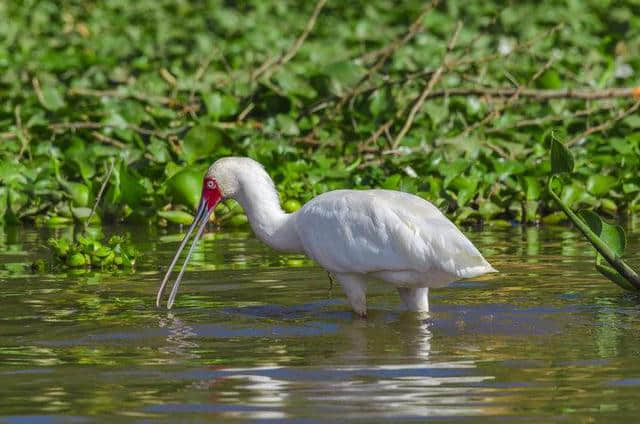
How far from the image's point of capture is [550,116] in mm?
14031

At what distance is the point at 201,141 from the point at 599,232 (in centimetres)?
556

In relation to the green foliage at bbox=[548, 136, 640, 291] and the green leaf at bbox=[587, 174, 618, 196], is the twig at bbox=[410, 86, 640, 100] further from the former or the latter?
the green foliage at bbox=[548, 136, 640, 291]

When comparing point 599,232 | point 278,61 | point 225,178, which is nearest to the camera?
point 599,232

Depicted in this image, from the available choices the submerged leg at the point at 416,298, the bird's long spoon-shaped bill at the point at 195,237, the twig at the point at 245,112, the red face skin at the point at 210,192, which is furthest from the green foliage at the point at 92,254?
the twig at the point at 245,112

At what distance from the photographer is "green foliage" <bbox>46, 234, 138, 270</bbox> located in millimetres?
9766

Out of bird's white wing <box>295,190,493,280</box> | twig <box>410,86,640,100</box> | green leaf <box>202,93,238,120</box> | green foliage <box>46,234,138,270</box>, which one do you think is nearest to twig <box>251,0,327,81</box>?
green leaf <box>202,93,238,120</box>

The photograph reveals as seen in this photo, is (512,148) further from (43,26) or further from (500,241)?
(43,26)

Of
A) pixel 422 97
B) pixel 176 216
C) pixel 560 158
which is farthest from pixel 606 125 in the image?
pixel 560 158

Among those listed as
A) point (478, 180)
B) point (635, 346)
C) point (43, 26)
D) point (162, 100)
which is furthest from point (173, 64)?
point (635, 346)

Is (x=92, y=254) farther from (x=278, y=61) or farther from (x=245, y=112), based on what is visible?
(x=278, y=61)

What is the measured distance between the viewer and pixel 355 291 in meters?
7.90

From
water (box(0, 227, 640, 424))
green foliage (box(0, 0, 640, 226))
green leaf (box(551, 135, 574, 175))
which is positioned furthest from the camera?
green foliage (box(0, 0, 640, 226))

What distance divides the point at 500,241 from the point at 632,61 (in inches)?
270

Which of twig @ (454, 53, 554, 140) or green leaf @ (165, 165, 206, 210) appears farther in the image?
twig @ (454, 53, 554, 140)
